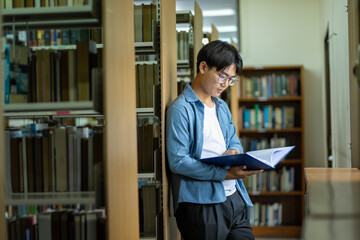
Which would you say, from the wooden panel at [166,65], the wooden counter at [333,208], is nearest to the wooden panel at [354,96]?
the wooden counter at [333,208]

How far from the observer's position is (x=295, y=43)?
6.51 meters

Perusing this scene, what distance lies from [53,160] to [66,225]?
28 centimetres

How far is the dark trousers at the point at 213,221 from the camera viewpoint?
222 cm

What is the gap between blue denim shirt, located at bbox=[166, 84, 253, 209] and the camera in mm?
2234

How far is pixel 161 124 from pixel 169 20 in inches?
27.4

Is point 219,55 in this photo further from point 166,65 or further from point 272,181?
point 272,181

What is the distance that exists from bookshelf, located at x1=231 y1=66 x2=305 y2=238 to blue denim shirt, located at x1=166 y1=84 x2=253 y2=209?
151 inches

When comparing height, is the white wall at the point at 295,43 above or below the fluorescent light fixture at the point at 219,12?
below

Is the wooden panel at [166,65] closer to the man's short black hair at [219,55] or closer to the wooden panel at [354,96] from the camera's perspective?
the man's short black hair at [219,55]

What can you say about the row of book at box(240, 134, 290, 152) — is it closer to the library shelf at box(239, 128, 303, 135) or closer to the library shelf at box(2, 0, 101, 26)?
the library shelf at box(239, 128, 303, 135)

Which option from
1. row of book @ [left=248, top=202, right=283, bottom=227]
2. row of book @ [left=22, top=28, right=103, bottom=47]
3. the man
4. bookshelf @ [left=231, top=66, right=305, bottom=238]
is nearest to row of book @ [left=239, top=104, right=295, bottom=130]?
bookshelf @ [left=231, top=66, right=305, bottom=238]

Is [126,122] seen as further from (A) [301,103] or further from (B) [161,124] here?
(A) [301,103]

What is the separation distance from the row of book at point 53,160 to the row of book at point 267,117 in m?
4.38

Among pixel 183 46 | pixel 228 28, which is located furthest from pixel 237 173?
pixel 228 28
